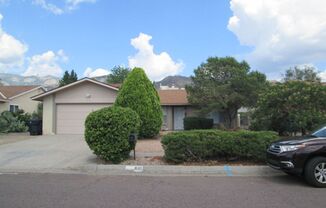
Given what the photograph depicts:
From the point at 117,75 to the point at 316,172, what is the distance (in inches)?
2350

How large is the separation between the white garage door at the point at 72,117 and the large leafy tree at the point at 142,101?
5401mm

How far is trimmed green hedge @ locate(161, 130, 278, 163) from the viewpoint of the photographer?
11945 millimetres

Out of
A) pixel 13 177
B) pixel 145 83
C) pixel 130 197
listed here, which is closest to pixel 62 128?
pixel 145 83

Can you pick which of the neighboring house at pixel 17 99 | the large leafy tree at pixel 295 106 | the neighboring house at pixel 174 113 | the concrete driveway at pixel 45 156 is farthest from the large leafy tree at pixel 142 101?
the neighboring house at pixel 17 99

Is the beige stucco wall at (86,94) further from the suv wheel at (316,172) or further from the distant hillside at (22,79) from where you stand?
the distant hillside at (22,79)

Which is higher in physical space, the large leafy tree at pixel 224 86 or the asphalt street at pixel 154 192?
the large leafy tree at pixel 224 86

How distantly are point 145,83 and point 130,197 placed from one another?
1314 centimetres

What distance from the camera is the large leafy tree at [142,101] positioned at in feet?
65.6

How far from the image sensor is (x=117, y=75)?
67375 millimetres

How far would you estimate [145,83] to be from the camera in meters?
20.7

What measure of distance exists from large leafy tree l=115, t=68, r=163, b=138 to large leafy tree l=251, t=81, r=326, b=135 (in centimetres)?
615

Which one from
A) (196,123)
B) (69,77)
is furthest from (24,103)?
(196,123)

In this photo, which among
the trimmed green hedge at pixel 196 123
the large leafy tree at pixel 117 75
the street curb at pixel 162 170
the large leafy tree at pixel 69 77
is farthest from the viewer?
the large leafy tree at pixel 117 75

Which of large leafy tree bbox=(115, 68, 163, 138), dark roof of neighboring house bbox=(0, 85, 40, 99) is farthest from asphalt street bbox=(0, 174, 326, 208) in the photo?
dark roof of neighboring house bbox=(0, 85, 40, 99)
